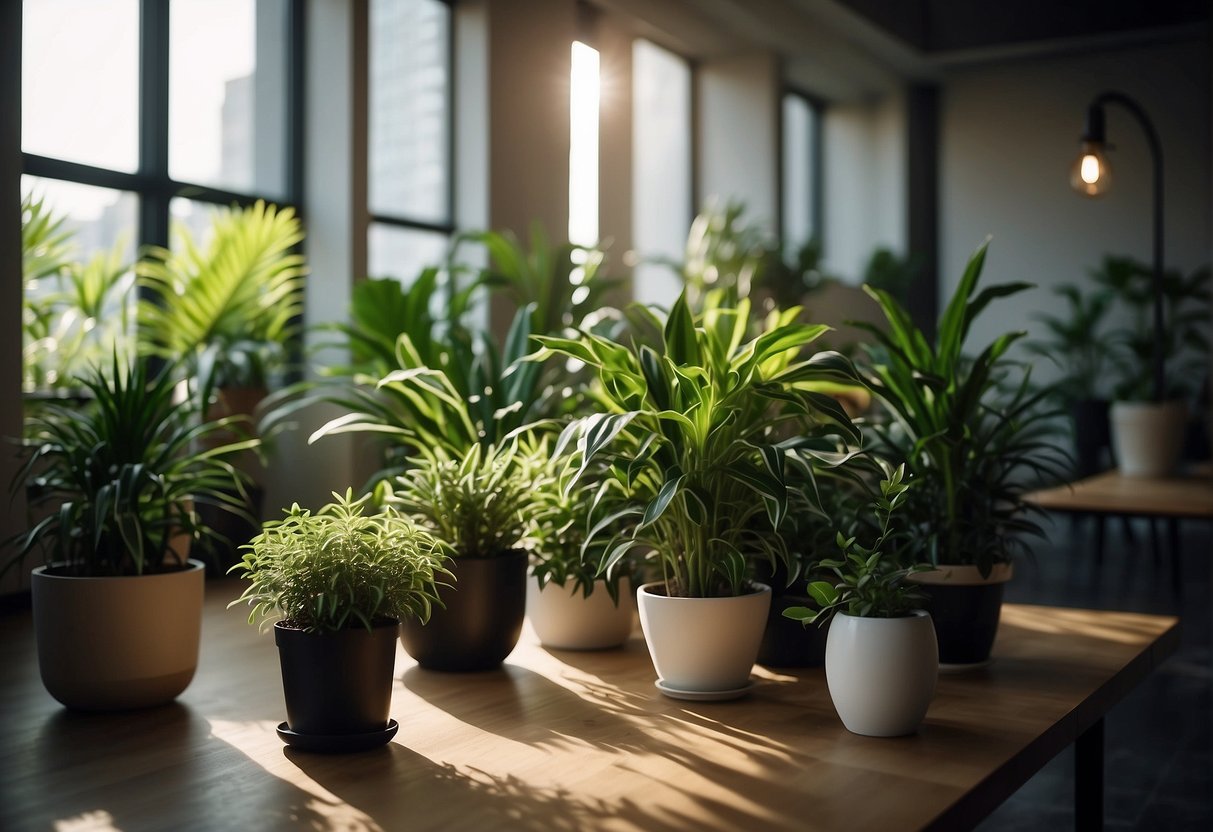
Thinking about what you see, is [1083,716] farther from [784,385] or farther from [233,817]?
[233,817]

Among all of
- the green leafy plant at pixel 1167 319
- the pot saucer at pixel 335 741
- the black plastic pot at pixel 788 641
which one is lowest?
the pot saucer at pixel 335 741

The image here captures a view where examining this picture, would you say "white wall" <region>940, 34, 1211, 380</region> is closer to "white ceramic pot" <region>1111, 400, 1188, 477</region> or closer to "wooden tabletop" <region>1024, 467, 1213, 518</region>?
"white ceramic pot" <region>1111, 400, 1188, 477</region>

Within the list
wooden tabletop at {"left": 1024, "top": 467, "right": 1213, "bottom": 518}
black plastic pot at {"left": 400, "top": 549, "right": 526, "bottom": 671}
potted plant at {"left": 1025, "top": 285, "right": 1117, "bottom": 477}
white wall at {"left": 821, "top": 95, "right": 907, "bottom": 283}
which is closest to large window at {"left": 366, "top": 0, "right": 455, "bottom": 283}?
wooden tabletop at {"left": 1024, "top": 467, "right": 1213, "bottom": 518}

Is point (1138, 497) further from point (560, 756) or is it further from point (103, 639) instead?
point (103, 639)

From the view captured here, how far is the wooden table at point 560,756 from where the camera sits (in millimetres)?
1245

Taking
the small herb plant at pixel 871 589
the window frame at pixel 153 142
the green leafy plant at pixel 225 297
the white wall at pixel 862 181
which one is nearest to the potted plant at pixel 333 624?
the small herb plant at pixel 871 589

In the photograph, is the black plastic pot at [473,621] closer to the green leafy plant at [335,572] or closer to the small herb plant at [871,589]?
the green leafy plant at [335,572]

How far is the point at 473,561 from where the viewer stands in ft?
6.10

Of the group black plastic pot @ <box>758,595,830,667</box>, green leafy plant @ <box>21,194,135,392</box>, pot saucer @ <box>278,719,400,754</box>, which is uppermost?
green leafy plant @ <box>21,194,135,392</box>

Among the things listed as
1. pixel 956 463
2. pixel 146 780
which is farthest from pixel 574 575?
pixel 146 780

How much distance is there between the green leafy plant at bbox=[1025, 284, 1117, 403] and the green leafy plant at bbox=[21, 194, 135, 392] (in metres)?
7.03

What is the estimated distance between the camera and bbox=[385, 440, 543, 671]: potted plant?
1.87 m

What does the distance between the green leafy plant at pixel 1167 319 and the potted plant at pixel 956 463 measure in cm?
652

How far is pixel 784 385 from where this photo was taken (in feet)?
5.91
